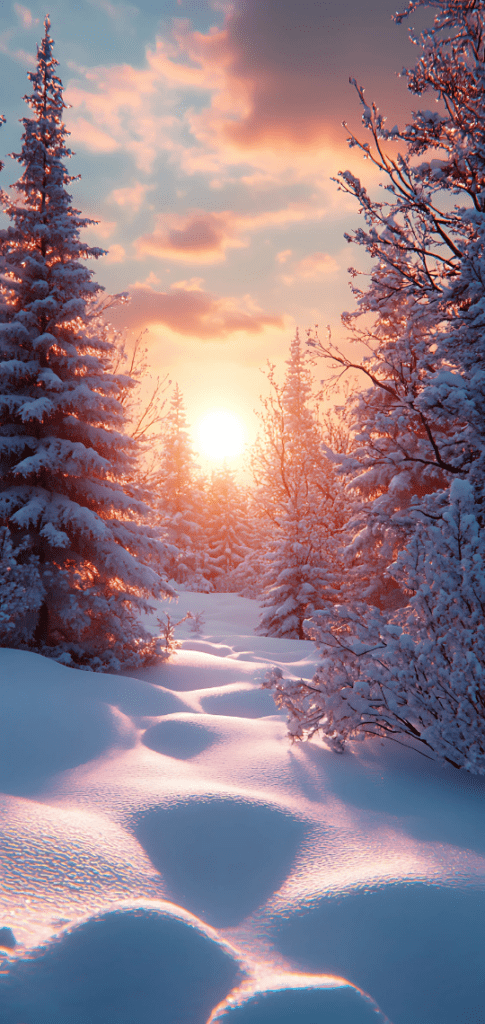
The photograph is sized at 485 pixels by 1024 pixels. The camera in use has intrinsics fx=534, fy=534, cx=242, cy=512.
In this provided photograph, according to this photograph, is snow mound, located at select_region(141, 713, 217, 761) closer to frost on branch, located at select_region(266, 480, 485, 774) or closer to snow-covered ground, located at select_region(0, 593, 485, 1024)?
snow-covered ground, located at select_region(0, 593, 485, 1024)

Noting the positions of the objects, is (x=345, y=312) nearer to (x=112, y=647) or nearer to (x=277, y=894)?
(x=112, y=647)

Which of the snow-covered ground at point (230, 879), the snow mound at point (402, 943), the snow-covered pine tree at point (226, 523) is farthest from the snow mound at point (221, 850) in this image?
the snow-covered pine tree at point (226, 523)

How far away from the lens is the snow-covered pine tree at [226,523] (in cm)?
3316

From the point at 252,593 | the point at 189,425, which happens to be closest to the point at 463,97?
the point at 252,593

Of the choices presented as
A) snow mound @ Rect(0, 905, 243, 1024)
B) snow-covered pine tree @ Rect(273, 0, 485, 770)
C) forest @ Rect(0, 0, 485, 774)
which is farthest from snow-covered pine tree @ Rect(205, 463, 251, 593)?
snow mound @ Rect(0, 905, 243, 1024)

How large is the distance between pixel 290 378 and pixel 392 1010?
2879 cm

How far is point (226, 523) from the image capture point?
33.9 metres

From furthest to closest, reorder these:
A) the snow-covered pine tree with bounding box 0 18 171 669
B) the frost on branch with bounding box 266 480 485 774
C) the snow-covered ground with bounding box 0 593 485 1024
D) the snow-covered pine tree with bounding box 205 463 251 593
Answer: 1. the snow-covered pine tree with bounding box 205 463 251 593
2. the snow-covered pine tree with bounding box 0 18 171 669
3. the frost on branch with bounding box 266 480 485 774
4. the snow-covered ground with bounding box 0 593 485 1024

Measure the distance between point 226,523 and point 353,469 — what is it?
23720 mm

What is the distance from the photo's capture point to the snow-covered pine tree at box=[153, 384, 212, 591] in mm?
29016

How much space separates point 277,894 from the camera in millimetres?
2406

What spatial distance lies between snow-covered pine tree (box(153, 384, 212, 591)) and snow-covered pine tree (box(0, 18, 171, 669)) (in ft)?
64.2

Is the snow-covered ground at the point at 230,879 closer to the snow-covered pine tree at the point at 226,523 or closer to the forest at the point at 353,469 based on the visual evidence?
the forest at the point at 353,469

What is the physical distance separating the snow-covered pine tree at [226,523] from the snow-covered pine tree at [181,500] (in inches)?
60.3
